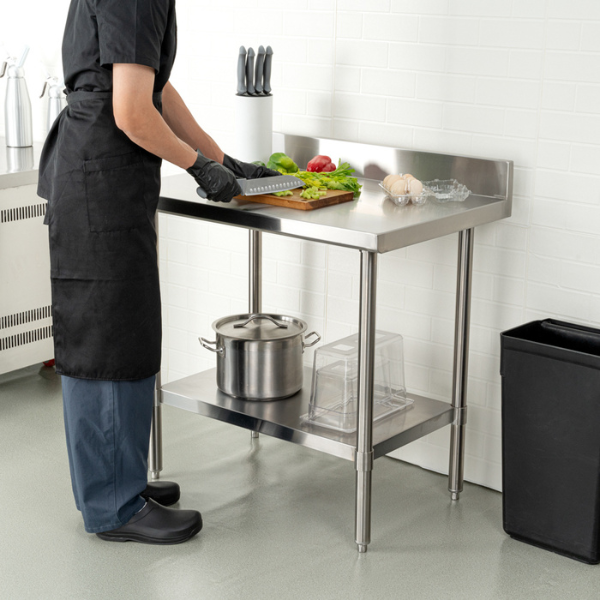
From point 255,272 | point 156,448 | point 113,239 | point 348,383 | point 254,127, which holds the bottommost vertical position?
point 156,448

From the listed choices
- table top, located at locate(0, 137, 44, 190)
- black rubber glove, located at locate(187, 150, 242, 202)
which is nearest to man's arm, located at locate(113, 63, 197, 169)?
black rubber glove, located at locate(187, 150, 242, 202)

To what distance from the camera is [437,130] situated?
122 inches

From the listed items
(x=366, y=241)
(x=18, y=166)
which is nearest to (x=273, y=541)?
(x=366, y=241)

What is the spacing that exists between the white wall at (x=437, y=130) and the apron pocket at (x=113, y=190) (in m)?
1.01

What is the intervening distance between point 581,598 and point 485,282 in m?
1.03

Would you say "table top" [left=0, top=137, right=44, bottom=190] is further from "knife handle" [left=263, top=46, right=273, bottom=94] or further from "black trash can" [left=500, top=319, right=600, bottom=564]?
"black trash can" [left=500, top=319, right=600, bottom=564]

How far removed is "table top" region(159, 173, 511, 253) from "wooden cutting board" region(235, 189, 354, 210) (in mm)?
19

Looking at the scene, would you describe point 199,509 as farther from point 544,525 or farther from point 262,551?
point 544,525

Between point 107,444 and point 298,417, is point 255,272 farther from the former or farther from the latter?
point 107,444

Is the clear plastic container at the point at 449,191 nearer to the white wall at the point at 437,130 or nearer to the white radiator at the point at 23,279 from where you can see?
the white wall at the point at 437,130

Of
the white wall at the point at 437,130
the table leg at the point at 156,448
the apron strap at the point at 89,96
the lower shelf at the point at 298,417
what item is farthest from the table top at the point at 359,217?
the table leg at the point at 156,448

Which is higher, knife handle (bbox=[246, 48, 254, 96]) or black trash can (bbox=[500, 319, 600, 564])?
knife handle (bbox=[246, 48, 254, 96])

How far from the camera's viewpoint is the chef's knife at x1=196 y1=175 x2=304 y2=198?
274cm

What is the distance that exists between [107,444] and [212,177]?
84 cm
